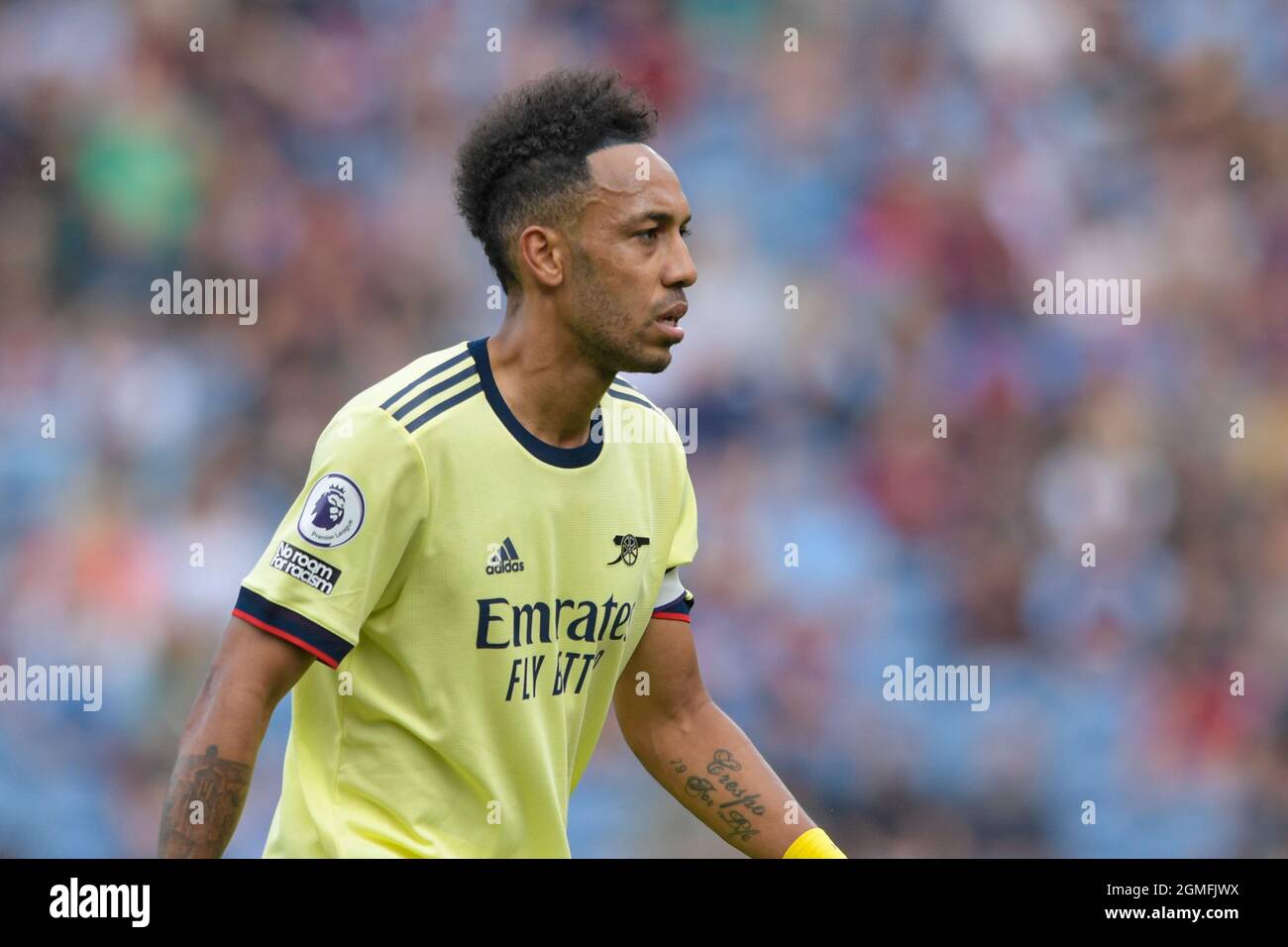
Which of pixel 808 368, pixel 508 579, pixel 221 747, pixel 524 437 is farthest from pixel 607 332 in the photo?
pixel 808 368

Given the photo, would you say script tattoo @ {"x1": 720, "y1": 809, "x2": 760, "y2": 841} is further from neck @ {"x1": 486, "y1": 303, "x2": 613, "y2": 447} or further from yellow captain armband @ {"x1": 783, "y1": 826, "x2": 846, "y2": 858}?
neck @ {"x1": 486, "y1": 303, "x2": 613, "y2": 447}

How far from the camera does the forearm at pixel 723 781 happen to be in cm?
386

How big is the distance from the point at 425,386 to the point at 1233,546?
185 inches

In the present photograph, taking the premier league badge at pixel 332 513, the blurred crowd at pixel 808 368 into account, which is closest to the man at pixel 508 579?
the premier league badge at pixel 332 513

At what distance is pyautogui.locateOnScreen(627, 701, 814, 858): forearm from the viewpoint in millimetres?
3855

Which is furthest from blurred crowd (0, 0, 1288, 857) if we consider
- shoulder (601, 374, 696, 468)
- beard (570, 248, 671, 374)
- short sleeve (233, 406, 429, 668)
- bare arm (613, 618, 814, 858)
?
short sleeve (233, 406, 429, 668)

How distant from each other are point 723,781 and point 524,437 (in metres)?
0.90

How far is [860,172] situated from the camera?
754 cm

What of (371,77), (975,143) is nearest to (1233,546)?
(975,143)

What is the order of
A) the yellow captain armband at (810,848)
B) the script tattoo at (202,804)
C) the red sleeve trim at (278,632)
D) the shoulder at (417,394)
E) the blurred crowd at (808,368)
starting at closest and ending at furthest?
the script tattoo at (202,804) < the red sleeve trim at (278,632) < the shoulder at (417,394) < the yellow captain armband at (810,848) < the blurred crowd at (808,368)

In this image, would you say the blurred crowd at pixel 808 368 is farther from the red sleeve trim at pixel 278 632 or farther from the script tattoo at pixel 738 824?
the red sleeve trim at pixel 278 632

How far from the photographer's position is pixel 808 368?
7199mm

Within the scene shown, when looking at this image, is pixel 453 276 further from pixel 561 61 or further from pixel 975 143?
pixel 975 143

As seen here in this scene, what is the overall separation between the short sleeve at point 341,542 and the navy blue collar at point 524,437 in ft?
0.86
